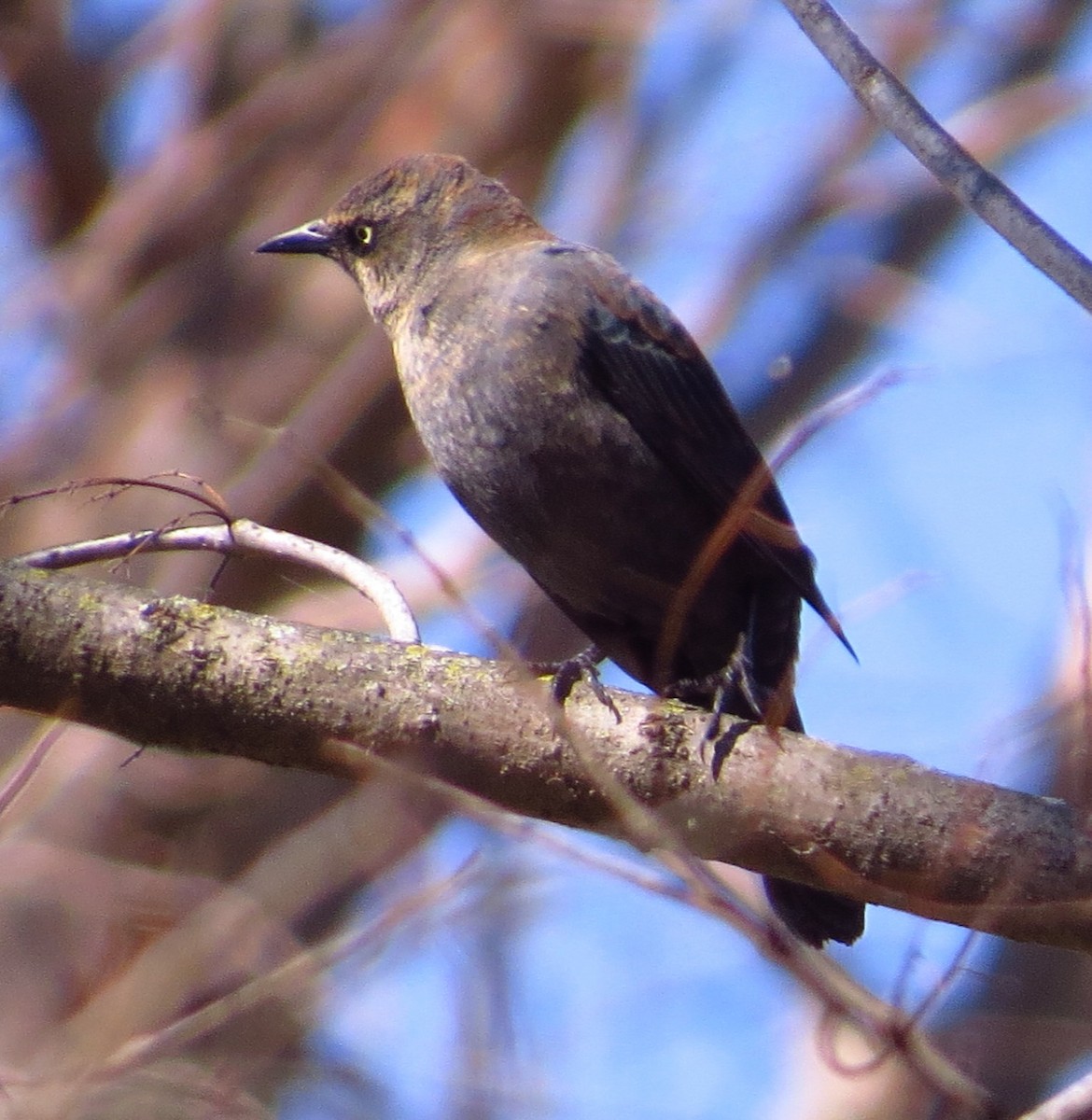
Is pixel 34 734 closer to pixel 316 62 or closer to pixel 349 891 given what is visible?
pixel 349 891

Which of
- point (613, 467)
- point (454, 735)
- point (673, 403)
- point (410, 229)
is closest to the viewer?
point (454, 735)

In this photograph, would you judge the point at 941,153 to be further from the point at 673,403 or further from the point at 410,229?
the point at 410,229

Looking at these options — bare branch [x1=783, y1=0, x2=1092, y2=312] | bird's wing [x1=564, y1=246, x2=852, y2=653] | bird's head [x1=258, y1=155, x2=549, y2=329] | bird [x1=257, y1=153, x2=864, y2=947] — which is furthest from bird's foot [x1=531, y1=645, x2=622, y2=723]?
bird's head [x1=258, y1=155, x2=549, y2=329]

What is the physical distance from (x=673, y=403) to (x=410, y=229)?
1.04 metres

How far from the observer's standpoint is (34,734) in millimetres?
4988

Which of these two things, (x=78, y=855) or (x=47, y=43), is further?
(x=47, y=43)

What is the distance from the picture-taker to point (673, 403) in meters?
3.85

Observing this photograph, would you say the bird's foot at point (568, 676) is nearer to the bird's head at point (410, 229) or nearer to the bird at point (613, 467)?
the bird at point (613, 467)

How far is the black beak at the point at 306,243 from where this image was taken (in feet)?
15.1

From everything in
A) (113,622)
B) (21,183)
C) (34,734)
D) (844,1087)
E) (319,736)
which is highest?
(21,183)

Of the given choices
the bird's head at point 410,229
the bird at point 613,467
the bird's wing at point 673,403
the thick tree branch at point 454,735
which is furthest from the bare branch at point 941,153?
the bird's head at point 410,229

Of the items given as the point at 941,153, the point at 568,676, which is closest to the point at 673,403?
the point at 568,676

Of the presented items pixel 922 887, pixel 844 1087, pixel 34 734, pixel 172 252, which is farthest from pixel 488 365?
pixel 844 1087

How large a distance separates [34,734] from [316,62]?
9.67 ft
